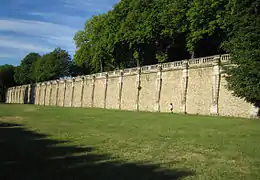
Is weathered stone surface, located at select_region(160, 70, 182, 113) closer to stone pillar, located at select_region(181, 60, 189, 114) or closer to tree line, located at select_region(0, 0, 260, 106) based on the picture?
stone pillar, located at select_region(181, 60, 189, 114)

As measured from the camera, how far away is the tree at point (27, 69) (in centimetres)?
9454

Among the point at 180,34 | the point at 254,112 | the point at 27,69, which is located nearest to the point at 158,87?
the point at 180,34

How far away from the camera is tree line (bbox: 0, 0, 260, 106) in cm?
2070

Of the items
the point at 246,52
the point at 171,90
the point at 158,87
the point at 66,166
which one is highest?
the point at 246,52

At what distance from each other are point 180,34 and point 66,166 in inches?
1434

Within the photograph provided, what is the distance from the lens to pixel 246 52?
66.6ft

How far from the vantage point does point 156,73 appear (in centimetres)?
3378

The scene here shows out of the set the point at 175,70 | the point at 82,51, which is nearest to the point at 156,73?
the point at 175,70

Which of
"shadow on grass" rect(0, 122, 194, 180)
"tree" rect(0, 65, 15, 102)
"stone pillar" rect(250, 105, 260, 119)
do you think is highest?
"tree" rect(0, 65, 15, 102)

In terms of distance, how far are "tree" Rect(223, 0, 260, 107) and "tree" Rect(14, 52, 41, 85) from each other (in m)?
81.7

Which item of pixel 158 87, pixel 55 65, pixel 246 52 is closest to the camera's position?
pixel 246 52

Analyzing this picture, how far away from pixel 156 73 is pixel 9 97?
91209 mm

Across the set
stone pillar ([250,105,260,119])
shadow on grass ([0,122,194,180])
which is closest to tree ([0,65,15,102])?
stone pillar ([250,105,260,119])

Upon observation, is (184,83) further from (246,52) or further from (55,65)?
(55,65)
